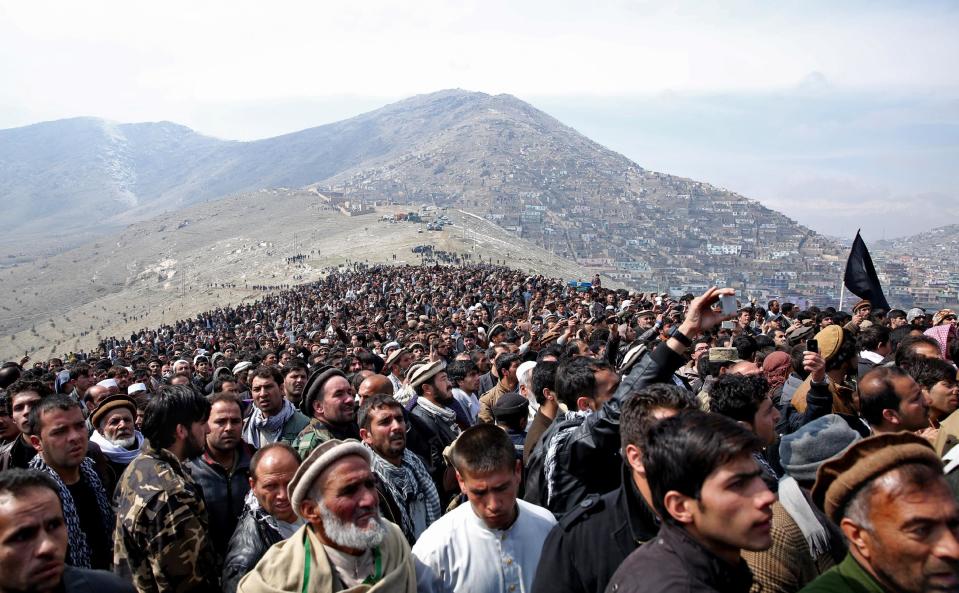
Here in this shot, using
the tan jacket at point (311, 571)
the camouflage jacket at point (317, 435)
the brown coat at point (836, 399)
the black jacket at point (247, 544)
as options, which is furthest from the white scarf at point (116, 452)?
the brown coat at point (836, 399)

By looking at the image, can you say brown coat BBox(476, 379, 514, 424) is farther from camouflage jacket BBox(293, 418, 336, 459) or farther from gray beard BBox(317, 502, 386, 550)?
gray beard BBox(317, 502, 386, 550)

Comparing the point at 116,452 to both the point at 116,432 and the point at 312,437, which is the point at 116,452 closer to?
the point at 116,432

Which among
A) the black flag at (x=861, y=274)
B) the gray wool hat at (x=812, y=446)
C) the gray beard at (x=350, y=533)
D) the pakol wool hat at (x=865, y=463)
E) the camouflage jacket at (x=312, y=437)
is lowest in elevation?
the black flag at (x=861, y=274)

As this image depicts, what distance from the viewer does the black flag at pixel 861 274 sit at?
38.1ft

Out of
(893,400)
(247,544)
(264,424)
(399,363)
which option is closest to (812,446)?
(893,400)

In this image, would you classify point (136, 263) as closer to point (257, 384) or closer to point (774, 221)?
point (257, 384)

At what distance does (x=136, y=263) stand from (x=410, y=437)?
107673 mm

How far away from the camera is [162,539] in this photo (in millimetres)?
3215

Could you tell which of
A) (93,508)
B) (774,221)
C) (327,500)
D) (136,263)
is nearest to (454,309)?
(93,508)

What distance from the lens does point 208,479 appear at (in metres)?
3.88

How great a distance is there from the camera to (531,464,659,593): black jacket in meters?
2.57

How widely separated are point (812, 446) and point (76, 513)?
3.64 metres

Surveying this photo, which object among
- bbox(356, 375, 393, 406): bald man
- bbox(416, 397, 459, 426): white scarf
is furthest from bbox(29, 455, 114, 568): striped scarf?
bbox(416, 397, 459, 426): white scarf

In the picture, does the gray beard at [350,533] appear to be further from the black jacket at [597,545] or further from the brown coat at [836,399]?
the brown coat at [836,399]
